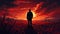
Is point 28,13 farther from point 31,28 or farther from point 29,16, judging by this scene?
point 31,28

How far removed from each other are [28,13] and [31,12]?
Result: 345mm

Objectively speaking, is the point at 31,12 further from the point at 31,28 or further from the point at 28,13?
the point at 31,28

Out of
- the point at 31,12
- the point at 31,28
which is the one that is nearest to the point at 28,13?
the point at 31,12

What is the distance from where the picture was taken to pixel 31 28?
23.9 m

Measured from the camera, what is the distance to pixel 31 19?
23.0m

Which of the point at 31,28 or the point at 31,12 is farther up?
the point at 31,12

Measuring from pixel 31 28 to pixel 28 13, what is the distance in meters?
1.84

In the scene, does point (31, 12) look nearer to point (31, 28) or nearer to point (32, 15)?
point (32, 15)

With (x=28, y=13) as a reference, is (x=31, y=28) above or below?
below

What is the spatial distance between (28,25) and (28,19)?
1.03m

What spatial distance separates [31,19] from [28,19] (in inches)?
12.6

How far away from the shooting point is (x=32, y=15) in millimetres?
22984

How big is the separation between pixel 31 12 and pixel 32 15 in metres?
0.38

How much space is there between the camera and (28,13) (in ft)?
75.8
